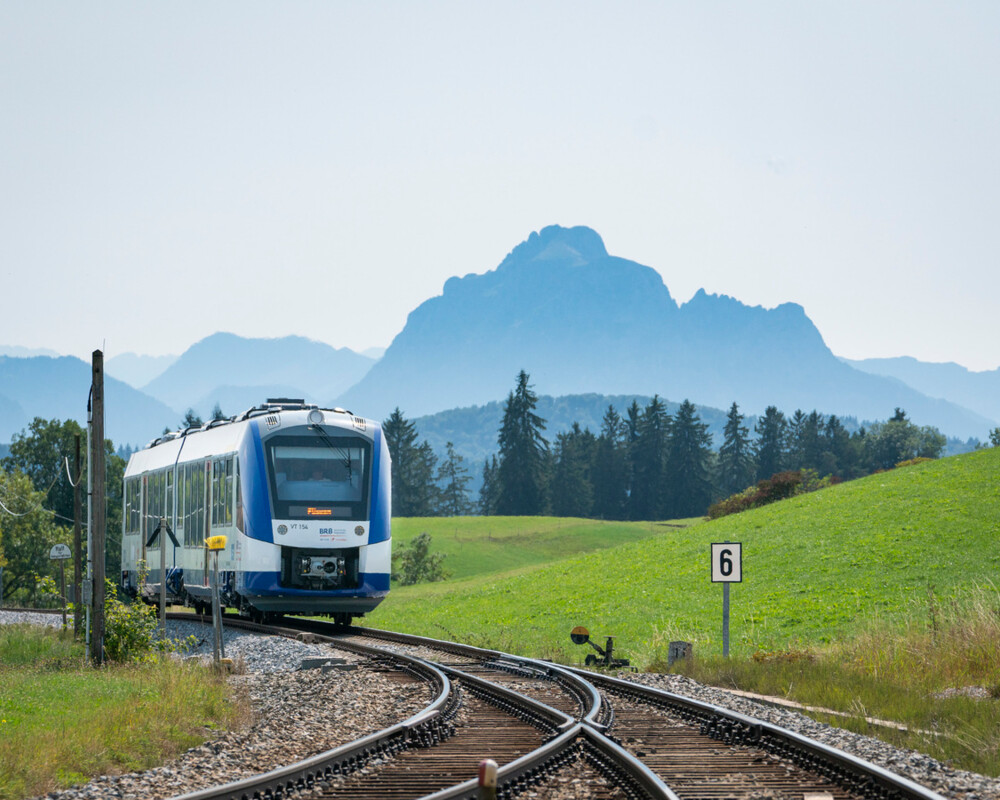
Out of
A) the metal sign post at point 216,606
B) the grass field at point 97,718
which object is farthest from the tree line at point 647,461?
the grass field at point 97,718

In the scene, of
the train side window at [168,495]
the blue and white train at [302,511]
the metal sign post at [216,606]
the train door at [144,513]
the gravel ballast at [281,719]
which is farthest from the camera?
the train door at [144,513]

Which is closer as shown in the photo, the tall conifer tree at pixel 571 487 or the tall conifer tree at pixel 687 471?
the tall conifer tree at pixel 687 471

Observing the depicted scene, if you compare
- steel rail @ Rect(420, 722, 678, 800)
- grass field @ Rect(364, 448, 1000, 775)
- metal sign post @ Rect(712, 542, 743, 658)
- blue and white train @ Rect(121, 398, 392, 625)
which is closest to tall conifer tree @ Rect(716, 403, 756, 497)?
grass field @ Rect(364, 448, 1000, 775)

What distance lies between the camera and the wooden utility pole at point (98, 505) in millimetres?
17734

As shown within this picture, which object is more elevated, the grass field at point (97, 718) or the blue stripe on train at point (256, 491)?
the blue stripe on train at point (256, 491)

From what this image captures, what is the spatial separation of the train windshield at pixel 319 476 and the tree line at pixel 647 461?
105 meters

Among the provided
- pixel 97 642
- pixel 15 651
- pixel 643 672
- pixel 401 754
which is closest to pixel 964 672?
pixel 643 672

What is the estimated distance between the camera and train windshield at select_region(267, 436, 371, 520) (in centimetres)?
2264

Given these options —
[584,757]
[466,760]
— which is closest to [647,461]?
[584,757]

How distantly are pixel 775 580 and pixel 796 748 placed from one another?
26639 millimetres

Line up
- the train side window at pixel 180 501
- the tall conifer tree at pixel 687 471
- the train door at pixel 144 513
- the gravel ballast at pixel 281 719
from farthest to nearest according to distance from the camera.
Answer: the tall conifer tree at pixel 687 471
the train door at pixel 144 513
the train side window at pixel 180 501
the gravel ballast at pixel 281 719

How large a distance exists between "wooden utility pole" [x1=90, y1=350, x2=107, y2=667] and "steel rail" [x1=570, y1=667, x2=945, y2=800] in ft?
29.3

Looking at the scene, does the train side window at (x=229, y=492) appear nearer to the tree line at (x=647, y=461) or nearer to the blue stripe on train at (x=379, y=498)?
the blue stripe on train at (x=379, y=498)

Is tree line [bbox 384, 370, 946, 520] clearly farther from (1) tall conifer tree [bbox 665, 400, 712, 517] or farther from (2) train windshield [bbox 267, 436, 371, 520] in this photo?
(2) train windshield [bbox 267, 436, 371, 520]
